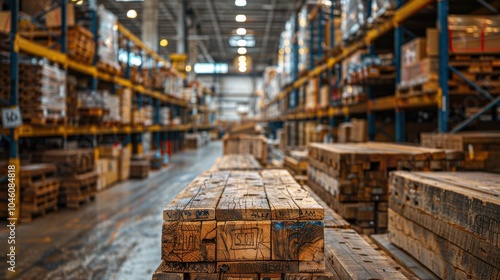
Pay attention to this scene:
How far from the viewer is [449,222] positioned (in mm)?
2465

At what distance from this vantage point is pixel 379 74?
23.1 ft

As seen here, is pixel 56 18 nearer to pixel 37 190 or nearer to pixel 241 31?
pixel 37 190

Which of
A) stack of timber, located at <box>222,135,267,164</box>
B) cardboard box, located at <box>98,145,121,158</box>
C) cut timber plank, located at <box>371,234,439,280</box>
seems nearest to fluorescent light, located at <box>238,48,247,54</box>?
cardboard box, located at <box>98,145,121,158</box>

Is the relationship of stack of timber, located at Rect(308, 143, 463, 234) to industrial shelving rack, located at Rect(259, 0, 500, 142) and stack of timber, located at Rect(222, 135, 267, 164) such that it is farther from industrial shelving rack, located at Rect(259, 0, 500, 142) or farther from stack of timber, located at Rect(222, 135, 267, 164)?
stack of timber, located at Rect(222, 135, 267, 164)

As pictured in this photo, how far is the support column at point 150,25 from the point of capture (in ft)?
61.8

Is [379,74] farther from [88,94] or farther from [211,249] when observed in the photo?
[88,94]

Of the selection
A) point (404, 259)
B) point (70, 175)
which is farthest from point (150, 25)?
point (404, 259)

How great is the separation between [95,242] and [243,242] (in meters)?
4.32

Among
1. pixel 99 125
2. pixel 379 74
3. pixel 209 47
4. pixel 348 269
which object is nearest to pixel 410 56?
pixel 379 74

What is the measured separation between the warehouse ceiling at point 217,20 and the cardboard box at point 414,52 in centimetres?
1547

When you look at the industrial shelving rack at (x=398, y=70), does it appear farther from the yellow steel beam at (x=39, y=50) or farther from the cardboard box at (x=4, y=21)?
the cardboard box at (x=4, y=21)

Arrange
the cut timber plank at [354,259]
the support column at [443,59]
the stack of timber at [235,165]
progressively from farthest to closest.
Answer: the support column at [443,59] → the stack of timber at [235,165] → the cut timber plank at [354,259]

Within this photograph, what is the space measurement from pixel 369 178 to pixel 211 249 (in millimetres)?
2378

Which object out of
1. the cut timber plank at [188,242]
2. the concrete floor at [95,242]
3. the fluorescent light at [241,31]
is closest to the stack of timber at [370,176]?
the cut timber plank at [188,242]
